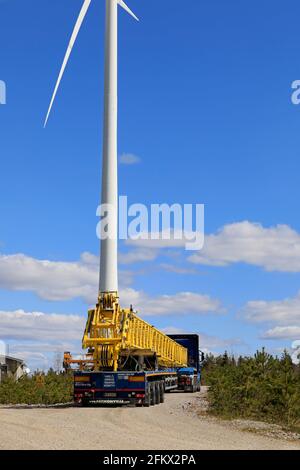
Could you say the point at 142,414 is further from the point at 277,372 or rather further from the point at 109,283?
the point at 109,283

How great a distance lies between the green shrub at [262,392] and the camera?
25703 mm

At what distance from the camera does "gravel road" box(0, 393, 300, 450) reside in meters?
16.6

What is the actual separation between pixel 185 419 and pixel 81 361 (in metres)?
8.67

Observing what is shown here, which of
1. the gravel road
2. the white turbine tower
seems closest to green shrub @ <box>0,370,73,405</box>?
the white turbine tower

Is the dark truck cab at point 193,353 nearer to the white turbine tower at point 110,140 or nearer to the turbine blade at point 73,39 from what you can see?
the white turbine tower at point 110,140

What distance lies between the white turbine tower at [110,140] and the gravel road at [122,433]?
484 inches

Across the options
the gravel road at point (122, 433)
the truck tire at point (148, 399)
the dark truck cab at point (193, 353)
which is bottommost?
the gravel road at point (122, 433)

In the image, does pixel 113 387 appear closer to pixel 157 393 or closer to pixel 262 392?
pixel 157 393

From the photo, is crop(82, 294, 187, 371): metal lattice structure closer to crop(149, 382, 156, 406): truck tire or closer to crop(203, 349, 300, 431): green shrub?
crop(149, 382, 156, 406): truck tire

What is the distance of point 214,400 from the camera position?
29438 mm

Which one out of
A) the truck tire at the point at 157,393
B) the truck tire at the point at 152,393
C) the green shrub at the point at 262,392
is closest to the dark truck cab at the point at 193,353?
the truck tire at the point at 157,393

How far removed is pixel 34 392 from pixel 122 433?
20.9 metres

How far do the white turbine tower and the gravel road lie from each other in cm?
1228
